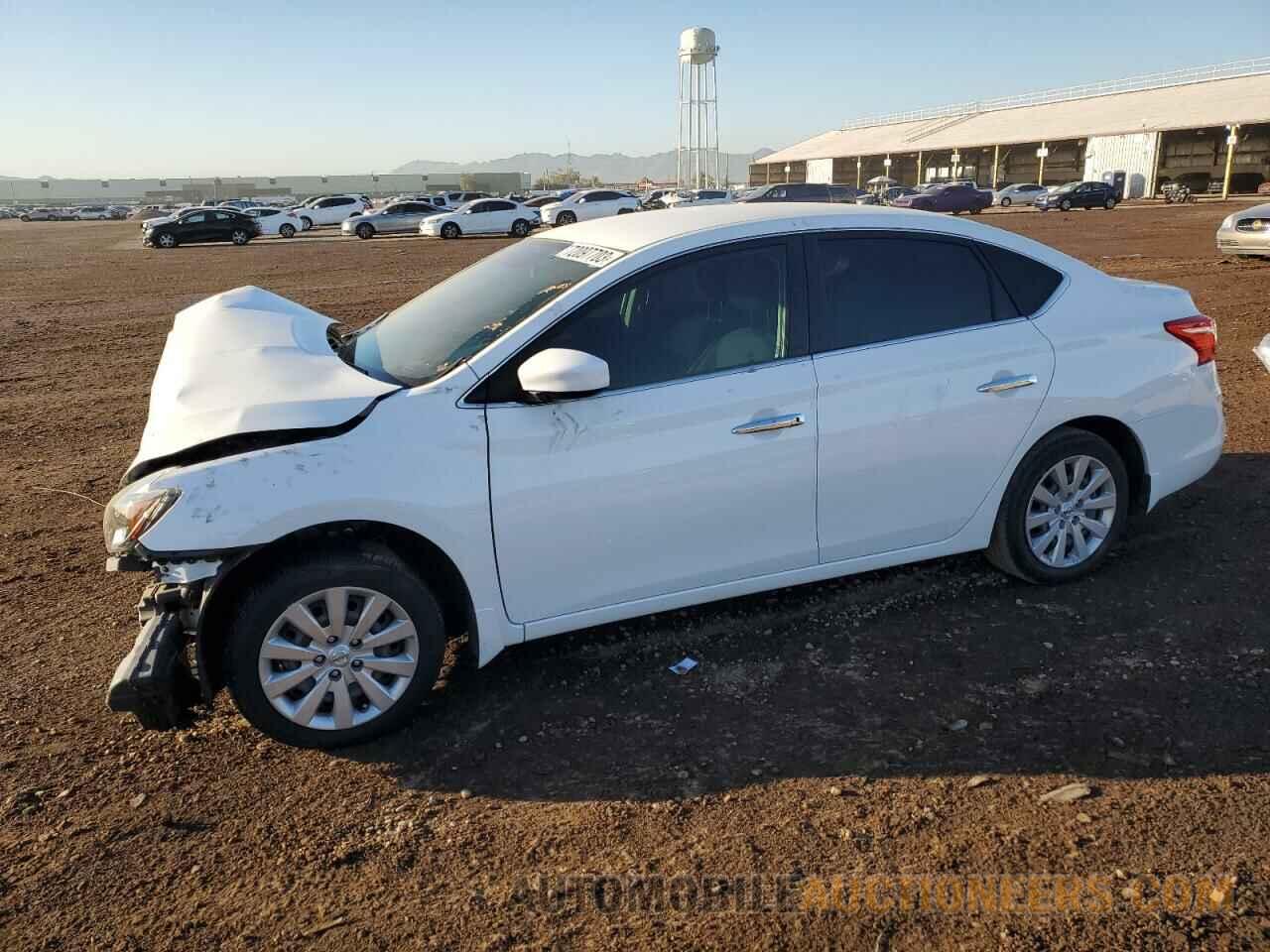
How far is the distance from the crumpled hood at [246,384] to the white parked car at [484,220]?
33.1m

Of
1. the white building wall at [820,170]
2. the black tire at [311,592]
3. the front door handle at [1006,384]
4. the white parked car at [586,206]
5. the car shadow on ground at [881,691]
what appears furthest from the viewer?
the white building wall at [820,170]

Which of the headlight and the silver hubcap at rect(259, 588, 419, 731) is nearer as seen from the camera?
the headlight

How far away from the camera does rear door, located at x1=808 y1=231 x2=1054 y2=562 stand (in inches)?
149

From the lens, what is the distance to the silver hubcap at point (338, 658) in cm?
317

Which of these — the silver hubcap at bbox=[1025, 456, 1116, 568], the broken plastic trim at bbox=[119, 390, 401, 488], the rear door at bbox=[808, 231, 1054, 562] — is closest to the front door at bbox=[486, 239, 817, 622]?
the rear door at bbox=[808, 231, 1054, 562]

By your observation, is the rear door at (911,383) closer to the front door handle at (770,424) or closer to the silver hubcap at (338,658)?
the front door handle at (770,424)

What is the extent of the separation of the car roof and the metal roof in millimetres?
55631

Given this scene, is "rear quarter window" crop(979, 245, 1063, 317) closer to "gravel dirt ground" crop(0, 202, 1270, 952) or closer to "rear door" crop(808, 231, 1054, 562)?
"rear door" crop(808, 231, 1054, 562)

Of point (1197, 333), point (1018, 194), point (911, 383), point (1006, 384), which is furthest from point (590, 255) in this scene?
point (1018, 194)

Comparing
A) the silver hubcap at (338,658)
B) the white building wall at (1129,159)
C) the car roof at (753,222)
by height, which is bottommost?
the silver hubcap at (338,658)

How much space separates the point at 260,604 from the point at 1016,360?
10.4ft

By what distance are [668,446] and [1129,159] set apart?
6262 cm

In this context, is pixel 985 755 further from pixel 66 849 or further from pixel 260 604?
pixel 66 849

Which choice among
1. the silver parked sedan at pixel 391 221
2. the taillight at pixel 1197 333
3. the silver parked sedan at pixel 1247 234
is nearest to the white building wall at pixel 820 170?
the silver parked sedan at pixel 391 221
